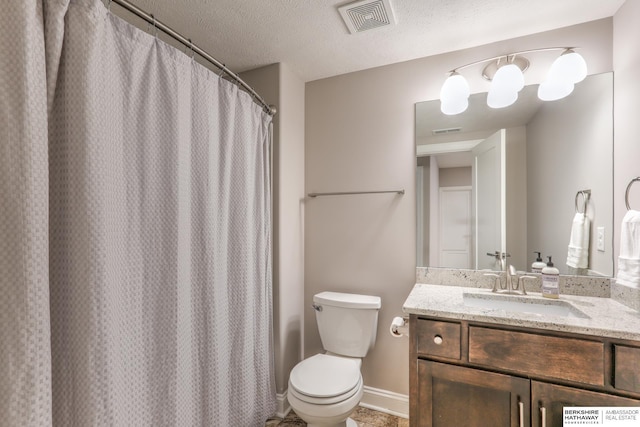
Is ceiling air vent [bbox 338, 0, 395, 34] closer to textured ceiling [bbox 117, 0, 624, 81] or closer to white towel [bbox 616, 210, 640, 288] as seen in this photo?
textured ceiling [bbox 117, 0, 624, 81]

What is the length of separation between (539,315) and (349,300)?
981mm

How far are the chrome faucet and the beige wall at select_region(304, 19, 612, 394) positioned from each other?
1.55 ft

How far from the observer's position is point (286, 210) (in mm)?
2066

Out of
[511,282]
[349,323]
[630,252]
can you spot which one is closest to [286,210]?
[349,323]

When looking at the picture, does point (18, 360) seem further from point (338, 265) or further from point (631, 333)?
point (631, 333)

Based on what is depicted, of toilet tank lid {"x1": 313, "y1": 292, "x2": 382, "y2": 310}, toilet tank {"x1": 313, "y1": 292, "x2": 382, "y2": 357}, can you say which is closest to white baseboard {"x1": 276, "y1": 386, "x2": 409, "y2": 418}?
toilet tank {"x1": 313, "y1": 292, "x2": 382, "y2": 357}

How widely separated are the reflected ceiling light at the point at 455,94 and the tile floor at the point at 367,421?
1.97 m

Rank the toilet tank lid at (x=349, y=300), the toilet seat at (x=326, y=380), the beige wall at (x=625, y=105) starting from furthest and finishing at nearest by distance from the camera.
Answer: the toilet tank lid at (x=349, y=300) < the toilet seat at (x=326, y=380) < the beige wall at (x=625, y=105)

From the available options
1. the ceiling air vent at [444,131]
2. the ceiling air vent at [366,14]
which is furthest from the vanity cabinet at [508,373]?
the ceiling air vent at [366,14]

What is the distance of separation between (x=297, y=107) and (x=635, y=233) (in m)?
1.98

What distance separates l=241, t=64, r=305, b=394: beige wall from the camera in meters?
1.99

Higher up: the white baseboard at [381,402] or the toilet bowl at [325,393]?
the toilet bowl at [325,393]

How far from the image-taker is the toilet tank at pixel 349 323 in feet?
6.02

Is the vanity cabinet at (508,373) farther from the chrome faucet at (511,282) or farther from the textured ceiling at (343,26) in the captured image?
the textured ceiling at (343,26)
